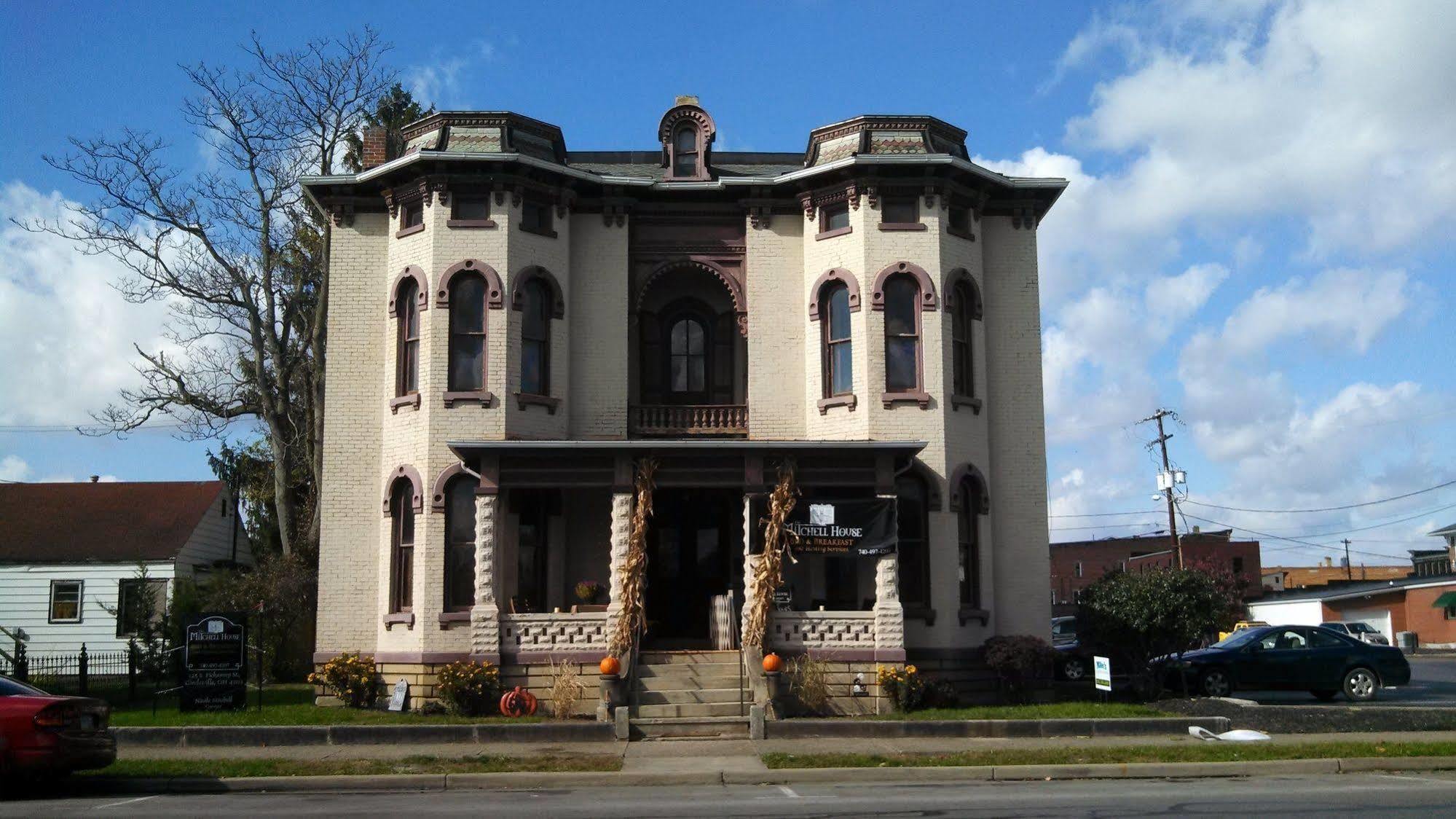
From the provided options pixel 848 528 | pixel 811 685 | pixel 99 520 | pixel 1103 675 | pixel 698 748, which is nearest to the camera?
pixel 698 748

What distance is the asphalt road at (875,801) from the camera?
39.8 ft

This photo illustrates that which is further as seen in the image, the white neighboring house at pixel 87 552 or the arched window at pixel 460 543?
the white neighboring house at pixel 87 552

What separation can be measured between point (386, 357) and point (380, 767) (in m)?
9.96

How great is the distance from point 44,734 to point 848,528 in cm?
1236

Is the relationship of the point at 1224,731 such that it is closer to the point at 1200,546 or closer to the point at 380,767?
the point at 380,767

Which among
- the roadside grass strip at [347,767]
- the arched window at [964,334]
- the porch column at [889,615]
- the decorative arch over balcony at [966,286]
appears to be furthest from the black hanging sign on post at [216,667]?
the decorative arch over balcony at [966,286]

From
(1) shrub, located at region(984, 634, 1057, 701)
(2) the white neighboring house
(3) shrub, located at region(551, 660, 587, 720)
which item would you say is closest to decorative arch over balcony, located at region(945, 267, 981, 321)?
(1) shrub, located at region(984, 634, 1057, 701)

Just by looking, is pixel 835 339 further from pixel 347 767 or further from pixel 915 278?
pixel 347 767

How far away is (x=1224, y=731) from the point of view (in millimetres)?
18609

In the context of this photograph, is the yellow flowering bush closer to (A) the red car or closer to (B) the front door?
(B) the front door

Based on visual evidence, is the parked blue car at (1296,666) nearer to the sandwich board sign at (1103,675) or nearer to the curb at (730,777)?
the sandwich board sign at (1103,675)

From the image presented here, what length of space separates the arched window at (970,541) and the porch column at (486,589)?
27.1ft

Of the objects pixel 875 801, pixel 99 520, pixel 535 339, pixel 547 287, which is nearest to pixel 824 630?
pixel 535 339

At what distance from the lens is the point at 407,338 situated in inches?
930
